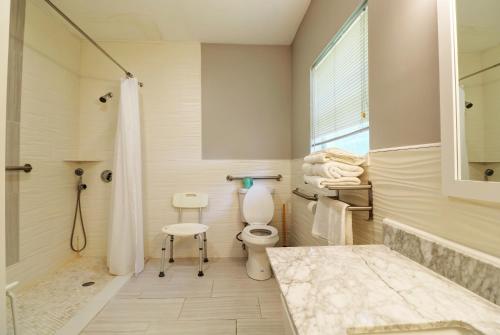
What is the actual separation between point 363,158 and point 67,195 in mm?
2835

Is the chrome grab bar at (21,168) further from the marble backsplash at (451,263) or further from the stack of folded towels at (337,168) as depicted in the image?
the marble backsplash at (451,263)

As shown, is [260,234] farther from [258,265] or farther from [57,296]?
[57,296]

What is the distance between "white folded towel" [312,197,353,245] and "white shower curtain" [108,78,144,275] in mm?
1775

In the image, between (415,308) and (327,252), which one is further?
(327,252)

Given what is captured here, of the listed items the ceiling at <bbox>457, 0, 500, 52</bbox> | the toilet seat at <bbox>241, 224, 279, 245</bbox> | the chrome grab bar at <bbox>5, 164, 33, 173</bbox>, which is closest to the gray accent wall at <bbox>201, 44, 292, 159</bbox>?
the toilet seat at <bbox>241, 224, 279, 245</bbox>

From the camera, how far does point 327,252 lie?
0.89m

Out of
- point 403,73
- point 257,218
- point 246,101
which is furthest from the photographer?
point 246,101

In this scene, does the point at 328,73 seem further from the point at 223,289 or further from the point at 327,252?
the point at 223,289

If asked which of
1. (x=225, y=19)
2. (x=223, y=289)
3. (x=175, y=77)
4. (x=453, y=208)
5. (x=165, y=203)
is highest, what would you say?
(x=225, y=19)

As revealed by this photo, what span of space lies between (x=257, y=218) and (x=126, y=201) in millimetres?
1334

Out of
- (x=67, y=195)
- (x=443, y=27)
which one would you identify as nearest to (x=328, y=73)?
(x=443, y=27)

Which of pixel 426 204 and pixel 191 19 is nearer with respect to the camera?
pixel 426 204

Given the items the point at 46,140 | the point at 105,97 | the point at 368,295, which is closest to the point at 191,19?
the point at 105,97

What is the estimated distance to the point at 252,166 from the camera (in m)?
2.62
